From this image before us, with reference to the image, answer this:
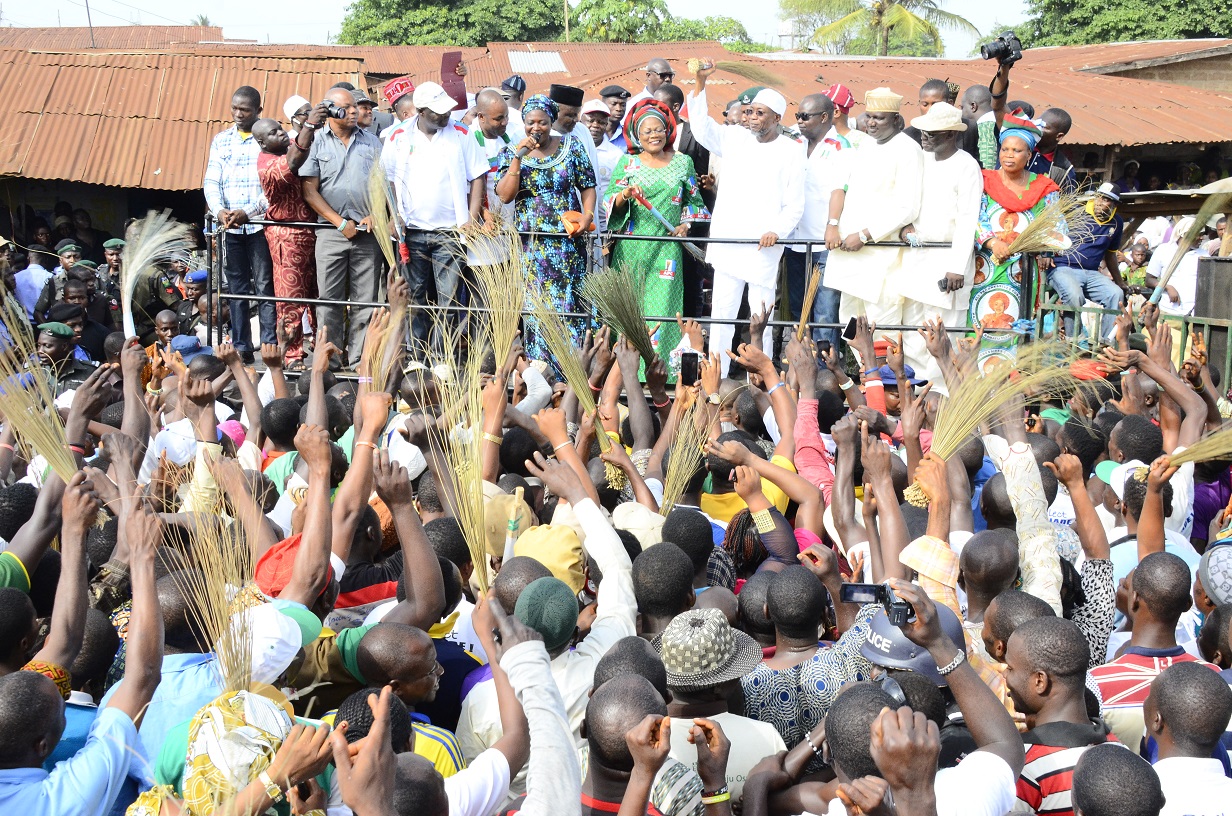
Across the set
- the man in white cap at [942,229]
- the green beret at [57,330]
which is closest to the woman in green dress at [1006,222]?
the man in white cap at [942,229]

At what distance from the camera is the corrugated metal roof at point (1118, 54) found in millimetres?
20094

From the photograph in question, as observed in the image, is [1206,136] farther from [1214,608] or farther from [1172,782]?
[1172,782]

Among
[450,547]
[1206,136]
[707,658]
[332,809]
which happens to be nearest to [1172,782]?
[707,658]

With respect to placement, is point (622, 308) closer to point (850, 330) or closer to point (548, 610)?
point (850, 330)

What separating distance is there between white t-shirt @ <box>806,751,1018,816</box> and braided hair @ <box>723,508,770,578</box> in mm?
2001

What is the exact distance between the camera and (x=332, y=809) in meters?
2.90

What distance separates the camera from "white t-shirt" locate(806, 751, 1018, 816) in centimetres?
283

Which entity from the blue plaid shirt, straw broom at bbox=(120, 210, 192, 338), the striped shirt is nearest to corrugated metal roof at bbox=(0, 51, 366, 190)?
straw broom at bbox=(120, 210, 192, 338)

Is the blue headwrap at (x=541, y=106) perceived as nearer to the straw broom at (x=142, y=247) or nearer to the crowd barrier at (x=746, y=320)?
the crowd barrier at (x=746, y=320)

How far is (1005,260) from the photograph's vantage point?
8.09 meters

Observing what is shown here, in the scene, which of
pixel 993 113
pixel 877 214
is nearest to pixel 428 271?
pixel 877 214

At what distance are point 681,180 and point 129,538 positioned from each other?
20.2 ft

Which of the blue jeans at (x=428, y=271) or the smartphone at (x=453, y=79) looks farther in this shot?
the smartphone at (x=453, y=79)

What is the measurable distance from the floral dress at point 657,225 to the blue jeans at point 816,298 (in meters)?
0.87
